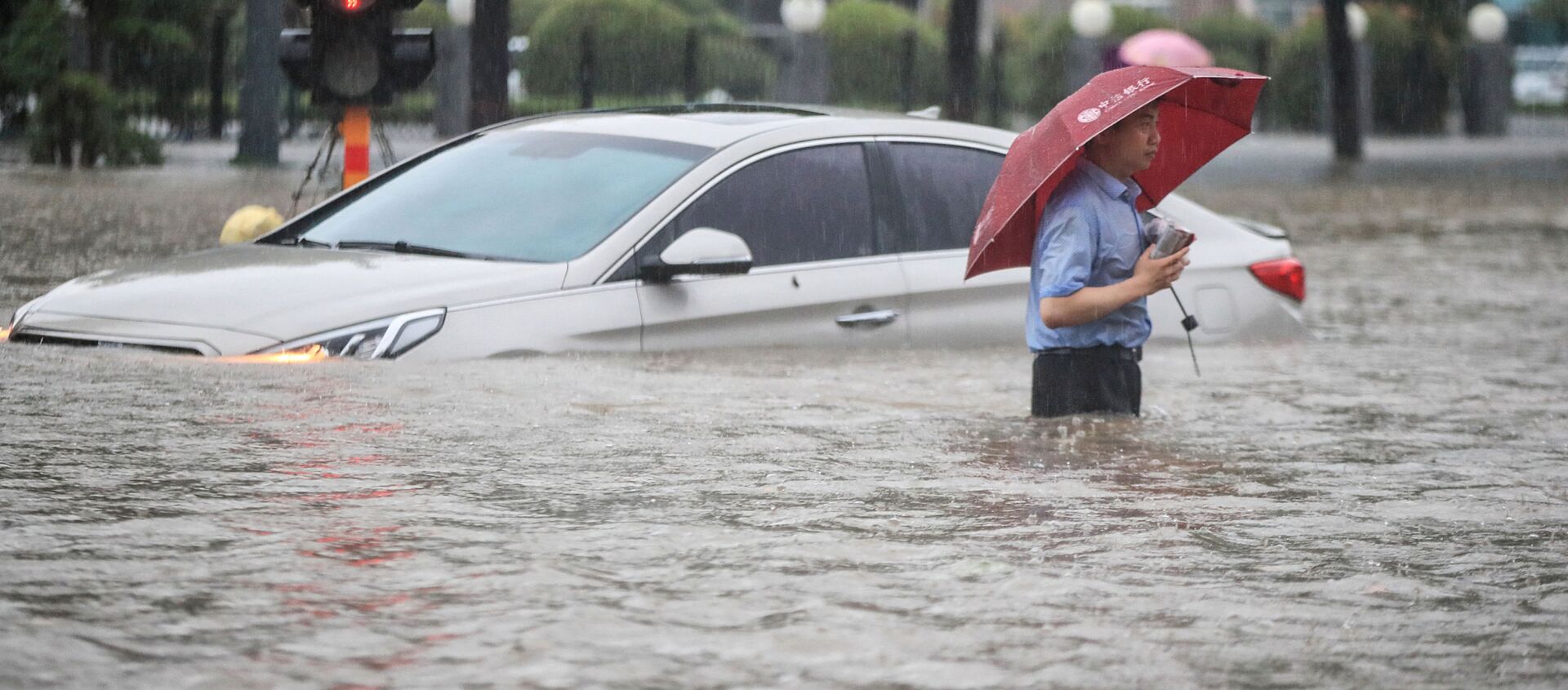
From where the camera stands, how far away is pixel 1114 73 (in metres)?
6.76

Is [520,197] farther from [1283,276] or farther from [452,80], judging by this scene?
[452,80]

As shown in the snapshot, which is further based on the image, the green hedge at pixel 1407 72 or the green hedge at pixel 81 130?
the green hedge at pixel 1407 72

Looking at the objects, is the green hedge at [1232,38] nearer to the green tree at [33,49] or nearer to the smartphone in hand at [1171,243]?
the green tree at [33,49]

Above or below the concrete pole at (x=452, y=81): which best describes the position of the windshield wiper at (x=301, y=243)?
below

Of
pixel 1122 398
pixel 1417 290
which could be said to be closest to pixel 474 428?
pixel 1122 398

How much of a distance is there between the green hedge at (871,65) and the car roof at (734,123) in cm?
2944

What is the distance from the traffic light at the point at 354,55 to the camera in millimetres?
11031

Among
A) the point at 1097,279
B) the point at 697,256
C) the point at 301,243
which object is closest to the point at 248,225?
the point at 301,243

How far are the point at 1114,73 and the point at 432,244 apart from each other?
245cm

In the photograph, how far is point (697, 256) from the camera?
24.7ft

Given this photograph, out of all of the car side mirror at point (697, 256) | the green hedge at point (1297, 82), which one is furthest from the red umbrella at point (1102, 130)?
the green hedge at point (1297, 82)

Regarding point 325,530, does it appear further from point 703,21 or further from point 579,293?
point 703,21

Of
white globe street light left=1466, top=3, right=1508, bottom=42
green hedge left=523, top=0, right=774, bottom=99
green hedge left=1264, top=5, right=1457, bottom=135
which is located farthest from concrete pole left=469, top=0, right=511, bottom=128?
white globe street light left=1466, top=3, right=1508, bottom=42

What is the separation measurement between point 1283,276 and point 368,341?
3995 millimetres
